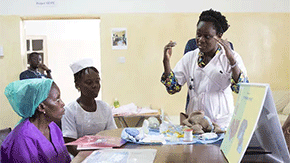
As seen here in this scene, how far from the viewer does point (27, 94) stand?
138 centimetres

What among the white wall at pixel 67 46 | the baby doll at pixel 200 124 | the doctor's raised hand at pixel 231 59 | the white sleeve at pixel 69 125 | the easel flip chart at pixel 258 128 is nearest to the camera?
the easel flip chart at pixel 258 128

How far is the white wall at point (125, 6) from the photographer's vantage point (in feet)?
16.3

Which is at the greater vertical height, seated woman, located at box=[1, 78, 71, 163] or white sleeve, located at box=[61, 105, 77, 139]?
seated woman, located at box=[1, 78, 71, 163]

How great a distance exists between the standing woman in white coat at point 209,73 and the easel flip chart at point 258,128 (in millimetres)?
723

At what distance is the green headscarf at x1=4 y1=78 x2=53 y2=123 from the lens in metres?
1.37

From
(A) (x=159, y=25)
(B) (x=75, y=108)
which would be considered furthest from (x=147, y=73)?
(B) (x=75, y=108)

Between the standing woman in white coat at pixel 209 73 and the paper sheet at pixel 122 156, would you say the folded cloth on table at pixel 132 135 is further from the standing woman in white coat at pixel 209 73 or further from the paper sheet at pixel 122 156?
the standing woman in white coat at pixel 209 73

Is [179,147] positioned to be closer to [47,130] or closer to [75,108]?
[47,130]

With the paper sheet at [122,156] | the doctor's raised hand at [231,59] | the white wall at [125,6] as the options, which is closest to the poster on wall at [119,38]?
the white wall at [125,6]

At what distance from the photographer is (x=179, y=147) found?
1310 mm

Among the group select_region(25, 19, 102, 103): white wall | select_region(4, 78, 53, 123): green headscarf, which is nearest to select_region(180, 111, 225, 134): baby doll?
select_region(4, 78, 53, 123): green headscarf

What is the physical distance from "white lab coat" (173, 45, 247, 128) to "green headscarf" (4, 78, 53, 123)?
929 mm

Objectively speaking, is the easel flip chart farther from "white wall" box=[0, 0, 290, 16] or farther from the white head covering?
"white wall" box=[0, 0, 290, 16]

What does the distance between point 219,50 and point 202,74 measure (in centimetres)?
18
